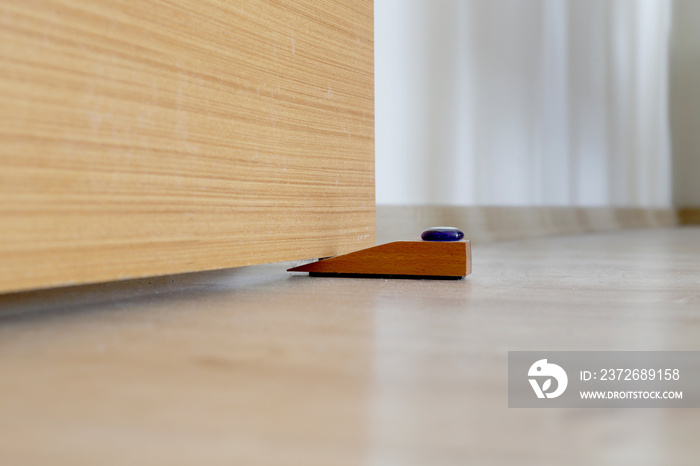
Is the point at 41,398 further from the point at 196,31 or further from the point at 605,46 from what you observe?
the point at 605,46

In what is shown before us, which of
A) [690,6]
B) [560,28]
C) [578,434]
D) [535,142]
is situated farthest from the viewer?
[690,6]

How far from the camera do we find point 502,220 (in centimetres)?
295

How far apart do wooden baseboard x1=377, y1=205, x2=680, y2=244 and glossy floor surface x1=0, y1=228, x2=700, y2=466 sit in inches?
42.3

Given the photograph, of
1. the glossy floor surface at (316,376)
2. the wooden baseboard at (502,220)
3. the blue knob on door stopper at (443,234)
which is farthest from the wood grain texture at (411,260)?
the wooden baseboard at (502,220)

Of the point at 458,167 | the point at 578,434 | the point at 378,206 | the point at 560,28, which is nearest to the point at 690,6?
the point at 560,28

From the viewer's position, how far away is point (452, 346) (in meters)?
0.66

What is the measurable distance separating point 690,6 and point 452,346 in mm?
5986

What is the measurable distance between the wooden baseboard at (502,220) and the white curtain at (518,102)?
0.04m

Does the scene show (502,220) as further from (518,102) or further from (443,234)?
(443,234)

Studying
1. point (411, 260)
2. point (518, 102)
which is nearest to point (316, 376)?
point (411, 260)

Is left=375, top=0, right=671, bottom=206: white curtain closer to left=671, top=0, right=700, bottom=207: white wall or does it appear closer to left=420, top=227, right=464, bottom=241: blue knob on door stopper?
left=671, top=0, right=700, bottom=207: white wall

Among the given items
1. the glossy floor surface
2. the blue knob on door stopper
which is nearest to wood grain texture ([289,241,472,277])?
the blue knob on door stopper

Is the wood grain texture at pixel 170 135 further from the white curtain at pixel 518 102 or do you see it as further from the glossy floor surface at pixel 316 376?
the white curtain at pixel 518 102

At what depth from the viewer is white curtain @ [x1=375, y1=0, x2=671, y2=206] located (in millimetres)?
2230
